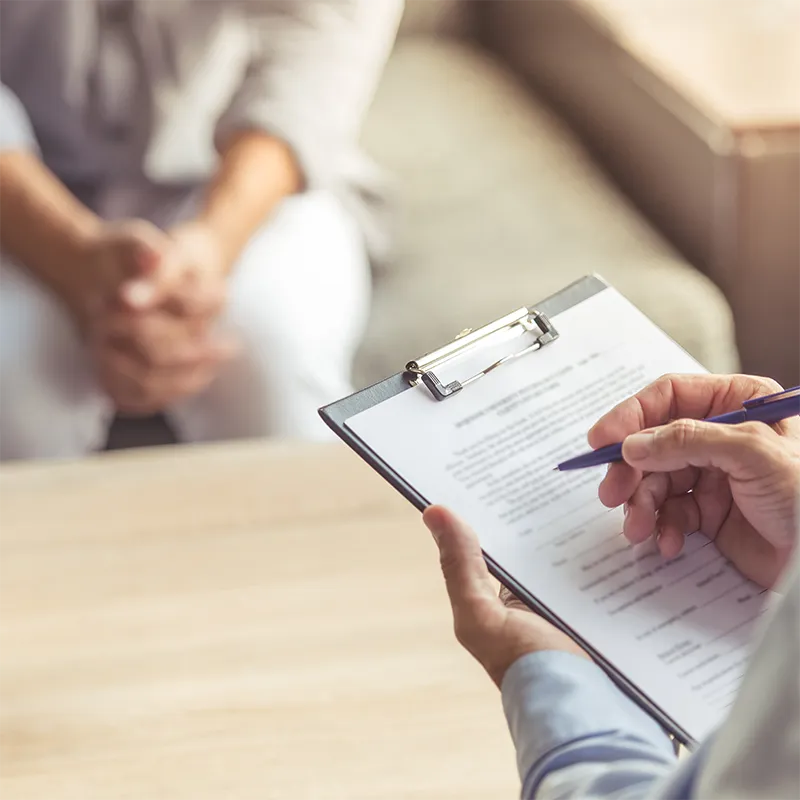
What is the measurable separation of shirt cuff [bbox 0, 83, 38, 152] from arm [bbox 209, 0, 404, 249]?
0.70 ft

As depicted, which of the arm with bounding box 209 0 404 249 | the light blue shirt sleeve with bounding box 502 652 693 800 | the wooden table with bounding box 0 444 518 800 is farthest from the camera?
the arm with bounding box 209 0 404 249

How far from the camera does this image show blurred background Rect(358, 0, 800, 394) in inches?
52.6

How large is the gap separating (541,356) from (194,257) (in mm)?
630

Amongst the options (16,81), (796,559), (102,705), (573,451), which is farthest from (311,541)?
(16,81)

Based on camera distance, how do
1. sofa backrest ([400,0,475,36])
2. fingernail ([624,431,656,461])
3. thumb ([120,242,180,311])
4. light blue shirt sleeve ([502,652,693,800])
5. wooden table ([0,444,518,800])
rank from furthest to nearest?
sofa backrest ([400,0,475,36]), thumb ([120,242,180,311]), wooden table ([0,444,518,800]), fingernail ([624,431,656,461]), light blue shirt sleeve ([502,652,693,800])

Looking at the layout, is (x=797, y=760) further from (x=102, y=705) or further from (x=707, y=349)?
(x=707, y=349)

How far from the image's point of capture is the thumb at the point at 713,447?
51cm

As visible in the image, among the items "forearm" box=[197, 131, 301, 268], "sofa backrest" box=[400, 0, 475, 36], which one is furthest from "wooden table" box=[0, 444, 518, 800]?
"sofa backrest" box=[400, 0, 475, 36]

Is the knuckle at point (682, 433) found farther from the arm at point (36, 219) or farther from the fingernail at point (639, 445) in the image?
the arm at point (36, 219)

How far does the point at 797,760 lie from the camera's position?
26 centimetres

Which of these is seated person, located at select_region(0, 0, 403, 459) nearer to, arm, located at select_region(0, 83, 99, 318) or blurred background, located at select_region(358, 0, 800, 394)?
arm, located at select_region(0, 83, 99, 318)

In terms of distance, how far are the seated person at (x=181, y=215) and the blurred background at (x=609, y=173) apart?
129 mm

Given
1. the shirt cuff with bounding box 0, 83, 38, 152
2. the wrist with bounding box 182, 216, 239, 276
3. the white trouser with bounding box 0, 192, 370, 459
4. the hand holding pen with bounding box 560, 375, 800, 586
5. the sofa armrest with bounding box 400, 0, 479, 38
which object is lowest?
the white trouser with bounding box 0, 192, 370, 459

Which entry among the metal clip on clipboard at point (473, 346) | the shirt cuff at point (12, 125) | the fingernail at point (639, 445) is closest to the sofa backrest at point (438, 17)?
the shirt cuff at point (12, 125)
